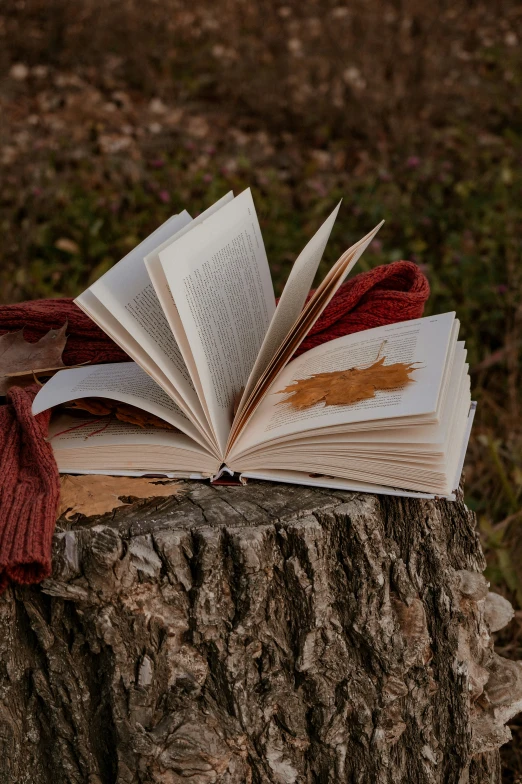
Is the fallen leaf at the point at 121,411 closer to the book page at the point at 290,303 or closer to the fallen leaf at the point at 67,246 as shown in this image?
the book page at the point at 290,303

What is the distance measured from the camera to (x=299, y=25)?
19.9 feet

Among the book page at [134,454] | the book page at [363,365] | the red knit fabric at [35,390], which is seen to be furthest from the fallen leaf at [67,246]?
the book page at [134,454]

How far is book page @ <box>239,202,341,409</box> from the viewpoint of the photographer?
1478mm

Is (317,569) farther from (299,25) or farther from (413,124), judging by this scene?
(299,25)

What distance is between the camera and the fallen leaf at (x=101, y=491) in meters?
1.45

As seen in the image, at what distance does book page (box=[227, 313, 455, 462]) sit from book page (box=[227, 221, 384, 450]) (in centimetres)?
5

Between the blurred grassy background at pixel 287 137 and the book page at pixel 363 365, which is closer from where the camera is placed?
the book page at pixel 363 365

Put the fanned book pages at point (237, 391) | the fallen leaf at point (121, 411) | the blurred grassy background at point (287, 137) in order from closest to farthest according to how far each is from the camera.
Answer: the fanned book pages at point (237, 391), the fallen leaf at point (121, 411), the blurred grassy background at point (287, 137)

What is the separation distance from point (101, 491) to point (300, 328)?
1.61 ft

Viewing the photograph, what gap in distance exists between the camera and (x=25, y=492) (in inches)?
56.3

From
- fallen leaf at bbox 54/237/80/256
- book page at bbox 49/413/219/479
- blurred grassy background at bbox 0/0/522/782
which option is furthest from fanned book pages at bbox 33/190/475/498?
fallen leaf at bbox 54/237/80/256

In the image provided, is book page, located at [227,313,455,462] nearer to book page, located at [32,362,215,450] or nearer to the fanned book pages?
the fanned book pages

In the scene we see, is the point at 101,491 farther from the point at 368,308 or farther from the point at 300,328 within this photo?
the point at 368,308

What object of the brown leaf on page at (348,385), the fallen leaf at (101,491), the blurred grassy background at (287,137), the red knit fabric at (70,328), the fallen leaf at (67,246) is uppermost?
the blurred grassy background at (287,137)
